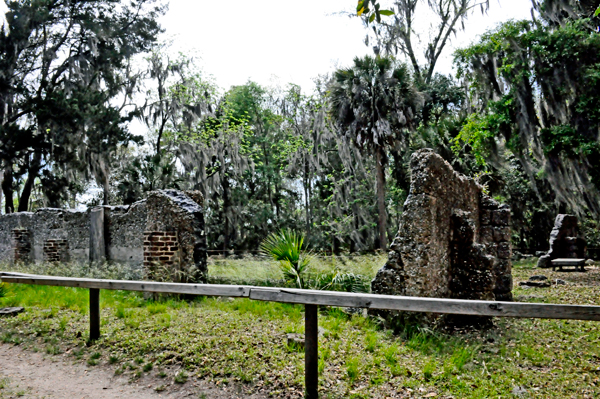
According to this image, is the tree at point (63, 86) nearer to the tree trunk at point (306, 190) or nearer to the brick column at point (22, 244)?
the brick column at point (22, 244)

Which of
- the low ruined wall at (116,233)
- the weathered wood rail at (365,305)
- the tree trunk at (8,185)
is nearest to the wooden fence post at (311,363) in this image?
the weathered wood rail at (365,305)

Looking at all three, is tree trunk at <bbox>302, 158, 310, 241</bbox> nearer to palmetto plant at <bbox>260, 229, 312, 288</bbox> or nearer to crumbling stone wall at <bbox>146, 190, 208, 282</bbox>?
palmetto plant at <bbox>260, 229, 312, 288</bbox>

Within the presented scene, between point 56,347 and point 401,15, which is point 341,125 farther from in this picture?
point 56,347

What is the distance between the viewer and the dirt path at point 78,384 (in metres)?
3.91

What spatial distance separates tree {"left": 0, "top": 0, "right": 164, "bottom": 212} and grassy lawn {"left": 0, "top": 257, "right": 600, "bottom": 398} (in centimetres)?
1126

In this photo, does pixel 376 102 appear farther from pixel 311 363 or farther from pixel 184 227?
pixel 311 363

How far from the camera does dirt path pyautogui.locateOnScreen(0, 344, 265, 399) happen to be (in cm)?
391

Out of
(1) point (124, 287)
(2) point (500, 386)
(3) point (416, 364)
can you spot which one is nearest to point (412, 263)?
(3) point (416, 364)

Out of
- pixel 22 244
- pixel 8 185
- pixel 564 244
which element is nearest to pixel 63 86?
pixel 8 185

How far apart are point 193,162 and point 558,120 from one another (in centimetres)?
1706

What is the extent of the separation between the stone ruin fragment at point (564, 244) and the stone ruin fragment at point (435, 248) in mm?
10061

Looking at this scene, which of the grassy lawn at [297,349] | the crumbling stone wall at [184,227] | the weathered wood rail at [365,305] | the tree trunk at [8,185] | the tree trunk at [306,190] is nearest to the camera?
the weathered wood rail at [365,305]

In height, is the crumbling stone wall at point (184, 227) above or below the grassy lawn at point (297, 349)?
above

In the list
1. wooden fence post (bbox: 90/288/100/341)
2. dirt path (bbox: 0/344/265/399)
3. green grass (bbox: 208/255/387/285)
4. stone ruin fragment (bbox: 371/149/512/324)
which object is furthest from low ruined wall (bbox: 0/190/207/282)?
stone ruin fragment (bbox: 371/149/512/324)
